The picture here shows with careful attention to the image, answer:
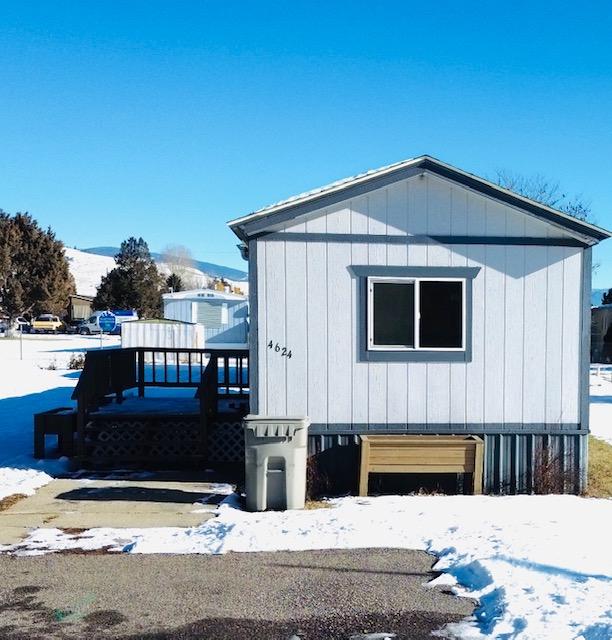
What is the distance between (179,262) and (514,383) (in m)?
106

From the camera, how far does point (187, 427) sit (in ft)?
Answer: 29.2

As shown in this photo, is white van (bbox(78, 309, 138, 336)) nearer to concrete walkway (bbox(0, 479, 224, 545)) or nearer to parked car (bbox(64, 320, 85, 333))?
parked car (bbox(64, 320, 85, 333))

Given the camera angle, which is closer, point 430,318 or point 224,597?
point 224,597

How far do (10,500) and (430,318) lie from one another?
541cm

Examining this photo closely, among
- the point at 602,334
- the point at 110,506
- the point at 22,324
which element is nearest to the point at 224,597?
the point at 110,506

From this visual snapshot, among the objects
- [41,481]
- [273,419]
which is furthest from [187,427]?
[273,419]

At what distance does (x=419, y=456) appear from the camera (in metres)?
7.23

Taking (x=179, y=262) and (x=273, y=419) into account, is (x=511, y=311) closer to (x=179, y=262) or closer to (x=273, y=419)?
(x=273, y=419)

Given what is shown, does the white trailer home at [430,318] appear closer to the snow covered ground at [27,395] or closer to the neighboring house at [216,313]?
the snow covered ground at [27,395]

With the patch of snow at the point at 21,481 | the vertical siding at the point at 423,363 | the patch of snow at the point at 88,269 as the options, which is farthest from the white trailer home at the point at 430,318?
the patch of snow at the point at 88,269

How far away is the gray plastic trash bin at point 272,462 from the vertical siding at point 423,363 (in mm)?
999

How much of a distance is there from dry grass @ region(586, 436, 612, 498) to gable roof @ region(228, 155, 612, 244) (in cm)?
322

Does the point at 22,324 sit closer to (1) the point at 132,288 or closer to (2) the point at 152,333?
(1) the point at 132,288

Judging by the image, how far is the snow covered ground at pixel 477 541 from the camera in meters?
3.96
